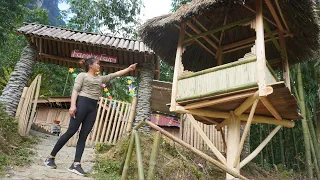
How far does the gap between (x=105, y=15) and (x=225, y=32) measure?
1243 centimetres

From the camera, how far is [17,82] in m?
6.56

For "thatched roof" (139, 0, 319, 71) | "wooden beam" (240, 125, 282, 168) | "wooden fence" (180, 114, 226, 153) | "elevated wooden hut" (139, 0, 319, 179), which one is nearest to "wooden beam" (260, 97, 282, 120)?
"elevated wooden hut" (139, 0, 319, 179)

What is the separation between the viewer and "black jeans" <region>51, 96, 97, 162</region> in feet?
11.7

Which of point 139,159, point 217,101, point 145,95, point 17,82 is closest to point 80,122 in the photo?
point 139,159

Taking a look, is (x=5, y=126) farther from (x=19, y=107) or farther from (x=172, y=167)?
(x=172, y=167)

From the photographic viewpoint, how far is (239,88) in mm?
4258

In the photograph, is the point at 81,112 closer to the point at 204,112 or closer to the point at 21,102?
the point at 204,112

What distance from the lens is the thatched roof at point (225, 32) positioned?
4915mm

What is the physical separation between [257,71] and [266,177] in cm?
427

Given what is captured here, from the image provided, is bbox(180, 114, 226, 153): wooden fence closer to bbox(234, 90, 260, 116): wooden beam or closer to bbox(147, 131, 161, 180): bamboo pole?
bbox(234, 90, 260, 116): wooden beam

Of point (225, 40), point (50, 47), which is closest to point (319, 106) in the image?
point (225, 40)

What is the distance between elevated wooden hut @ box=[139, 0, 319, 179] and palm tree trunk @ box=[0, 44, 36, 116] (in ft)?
10.7

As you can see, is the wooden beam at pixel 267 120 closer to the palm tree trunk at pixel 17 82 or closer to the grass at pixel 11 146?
the grass at pixel 11 146

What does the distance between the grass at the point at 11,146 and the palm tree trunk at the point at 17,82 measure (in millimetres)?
534
